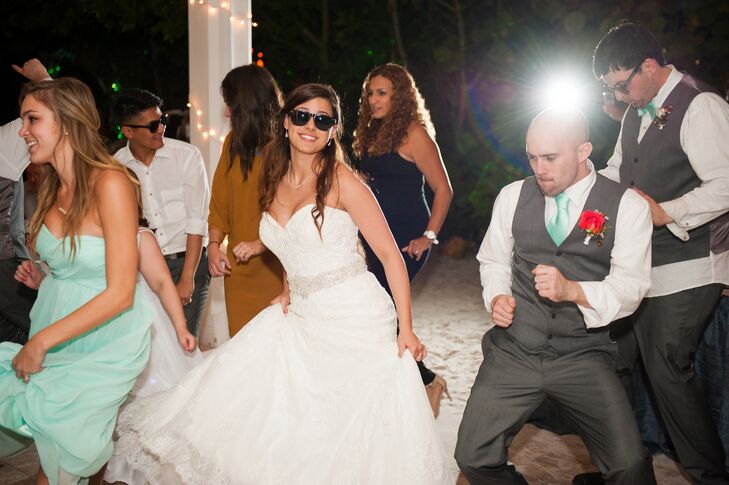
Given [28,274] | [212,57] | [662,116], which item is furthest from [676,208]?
[212,57]

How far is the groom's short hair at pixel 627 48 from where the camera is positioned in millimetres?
3184

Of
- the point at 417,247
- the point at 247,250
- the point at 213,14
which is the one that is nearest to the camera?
the point at 247,250

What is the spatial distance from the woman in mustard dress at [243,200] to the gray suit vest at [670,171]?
5.60 ft

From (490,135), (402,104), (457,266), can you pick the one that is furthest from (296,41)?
(402,104)

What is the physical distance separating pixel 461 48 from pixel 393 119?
22.3ft

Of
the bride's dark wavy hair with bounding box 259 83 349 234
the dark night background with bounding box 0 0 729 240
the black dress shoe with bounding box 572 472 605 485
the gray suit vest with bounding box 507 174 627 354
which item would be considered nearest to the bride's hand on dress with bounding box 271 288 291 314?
the bride's dark wavy hair with bounding box 259 83 349 234

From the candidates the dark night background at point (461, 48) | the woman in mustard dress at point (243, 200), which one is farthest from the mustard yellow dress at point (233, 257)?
the dark night background at point (461, 48)

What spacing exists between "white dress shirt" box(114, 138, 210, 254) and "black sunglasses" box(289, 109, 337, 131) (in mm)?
1275

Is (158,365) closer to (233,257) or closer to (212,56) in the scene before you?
(233,257)

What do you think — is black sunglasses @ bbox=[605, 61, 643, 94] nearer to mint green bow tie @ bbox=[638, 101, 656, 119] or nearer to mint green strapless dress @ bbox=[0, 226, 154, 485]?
mint green bow tie @ bbox=[638, 101, 656, 119]

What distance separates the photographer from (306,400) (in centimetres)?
280

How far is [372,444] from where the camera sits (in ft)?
8.78

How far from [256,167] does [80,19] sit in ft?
38.7

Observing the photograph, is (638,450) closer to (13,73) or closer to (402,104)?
(402,104)
